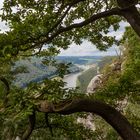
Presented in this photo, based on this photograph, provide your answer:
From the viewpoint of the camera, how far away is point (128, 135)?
46.0 ft

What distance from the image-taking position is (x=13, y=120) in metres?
10.7

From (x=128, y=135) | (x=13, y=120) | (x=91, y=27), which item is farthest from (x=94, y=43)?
(x=13, y=120)

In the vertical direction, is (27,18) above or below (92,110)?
above

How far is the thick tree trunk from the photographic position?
44.0 ft

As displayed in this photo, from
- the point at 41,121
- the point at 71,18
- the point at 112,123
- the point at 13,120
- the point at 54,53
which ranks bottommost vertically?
the point at 41,121

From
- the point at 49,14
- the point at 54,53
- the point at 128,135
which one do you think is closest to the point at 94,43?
the point at 54,53

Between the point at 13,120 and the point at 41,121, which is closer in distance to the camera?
the point at 13,120

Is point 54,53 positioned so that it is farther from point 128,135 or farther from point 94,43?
point 128,135

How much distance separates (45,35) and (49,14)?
102 cm

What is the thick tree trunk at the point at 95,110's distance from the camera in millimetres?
13406

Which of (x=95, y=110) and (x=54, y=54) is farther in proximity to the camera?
(x=54, y=54)

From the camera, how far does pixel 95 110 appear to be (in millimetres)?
13969

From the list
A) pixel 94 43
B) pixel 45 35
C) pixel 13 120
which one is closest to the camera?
pixel 13 120

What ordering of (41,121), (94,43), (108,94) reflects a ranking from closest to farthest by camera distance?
(108,94), (94,43), (41,121)
